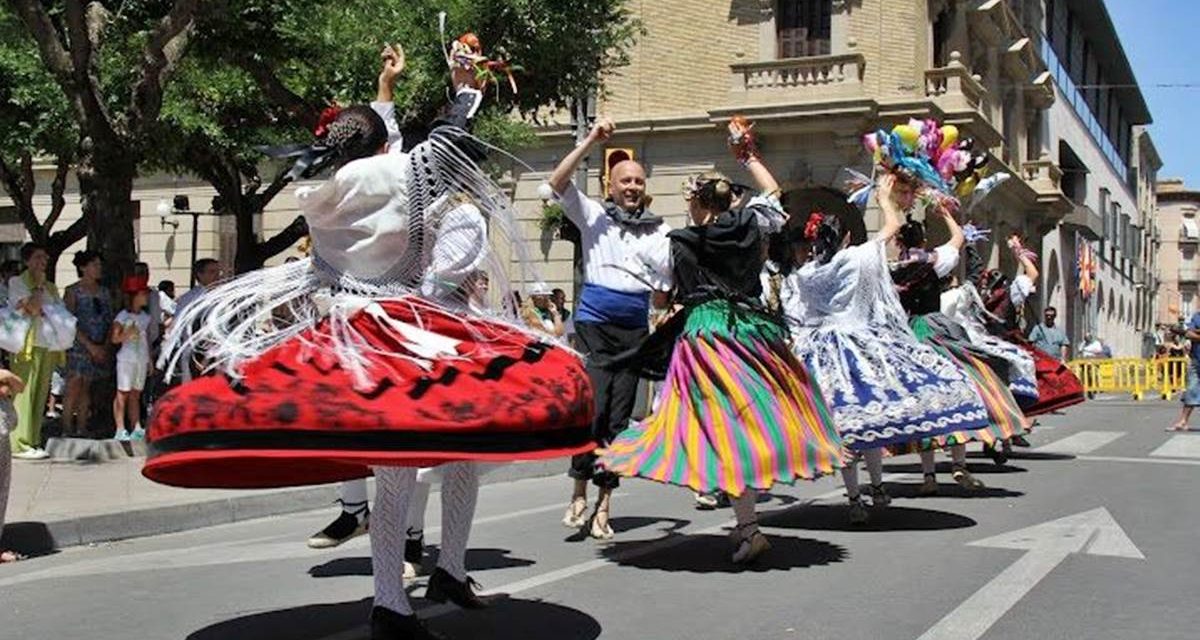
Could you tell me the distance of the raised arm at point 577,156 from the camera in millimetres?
5914

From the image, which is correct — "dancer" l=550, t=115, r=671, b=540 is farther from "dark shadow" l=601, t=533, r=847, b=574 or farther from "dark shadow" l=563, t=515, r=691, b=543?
"dark shadow" l=563, t=515, r=691, b=543

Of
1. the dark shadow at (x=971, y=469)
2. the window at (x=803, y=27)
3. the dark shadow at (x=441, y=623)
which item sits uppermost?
the window at (x=803, y=27)

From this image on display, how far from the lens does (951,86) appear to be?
27.9m

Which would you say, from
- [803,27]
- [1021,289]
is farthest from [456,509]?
[803,27]

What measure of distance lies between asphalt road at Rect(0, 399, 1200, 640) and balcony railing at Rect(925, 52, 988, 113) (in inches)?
765

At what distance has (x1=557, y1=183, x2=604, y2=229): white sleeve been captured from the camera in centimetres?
→ 658

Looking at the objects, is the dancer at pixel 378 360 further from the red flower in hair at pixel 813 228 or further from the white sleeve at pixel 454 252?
the red flower in hair at pixel 813 228

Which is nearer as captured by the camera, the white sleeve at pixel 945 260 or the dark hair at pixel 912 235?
the white sleeve at pixel 945 260

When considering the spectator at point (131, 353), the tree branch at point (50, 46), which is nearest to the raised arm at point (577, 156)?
the spectator at point (131, 353)

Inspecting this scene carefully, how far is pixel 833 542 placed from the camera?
283 inches

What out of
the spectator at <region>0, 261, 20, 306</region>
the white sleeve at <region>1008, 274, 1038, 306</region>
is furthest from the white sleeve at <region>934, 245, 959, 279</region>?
the spectator at <region>0, 261, 20, 306</region>

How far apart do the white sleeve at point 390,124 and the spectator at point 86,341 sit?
783 centimetres

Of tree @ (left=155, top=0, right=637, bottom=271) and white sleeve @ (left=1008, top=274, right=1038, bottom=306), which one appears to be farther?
tree @ (left=155, top=0, right=637, bottom=271)

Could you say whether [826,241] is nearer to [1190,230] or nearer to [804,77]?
[804,77]
